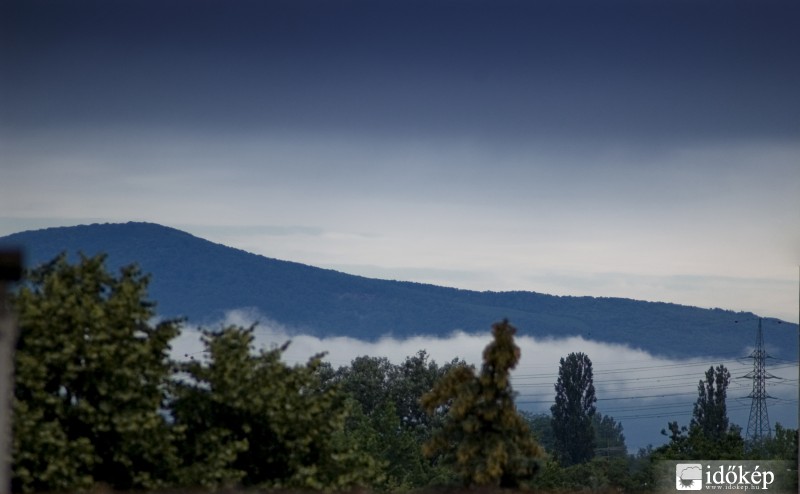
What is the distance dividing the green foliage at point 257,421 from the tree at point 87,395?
0.82 metres

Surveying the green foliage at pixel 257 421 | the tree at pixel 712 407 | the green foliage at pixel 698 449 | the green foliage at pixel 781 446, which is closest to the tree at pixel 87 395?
the green foliage at pixel 257 421

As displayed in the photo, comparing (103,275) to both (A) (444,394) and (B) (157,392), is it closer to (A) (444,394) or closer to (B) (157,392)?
(B) (157,392)

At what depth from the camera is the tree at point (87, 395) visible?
31.7 metres

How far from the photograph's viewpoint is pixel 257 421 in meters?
34.0

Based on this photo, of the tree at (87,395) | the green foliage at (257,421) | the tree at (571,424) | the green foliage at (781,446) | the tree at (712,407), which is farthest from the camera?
the tree at (571,424)

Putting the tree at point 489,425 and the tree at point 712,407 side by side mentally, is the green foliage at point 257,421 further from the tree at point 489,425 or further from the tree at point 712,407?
the tree at point 712,407

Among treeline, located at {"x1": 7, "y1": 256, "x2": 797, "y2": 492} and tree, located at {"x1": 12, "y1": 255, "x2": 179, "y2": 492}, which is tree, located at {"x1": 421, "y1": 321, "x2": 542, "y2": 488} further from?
tree, located at {"x1": 12, "y1": 255, "x2": 179, "y2": 492}

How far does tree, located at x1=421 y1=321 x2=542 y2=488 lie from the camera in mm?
32125

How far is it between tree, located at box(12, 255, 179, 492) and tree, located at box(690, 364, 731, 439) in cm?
12125

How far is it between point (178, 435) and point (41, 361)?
12.5 feet

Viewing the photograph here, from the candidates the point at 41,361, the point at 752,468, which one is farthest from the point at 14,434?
the point at 752,468

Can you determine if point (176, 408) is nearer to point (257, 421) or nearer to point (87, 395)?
point (257, 421)

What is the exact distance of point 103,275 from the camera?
35344mm

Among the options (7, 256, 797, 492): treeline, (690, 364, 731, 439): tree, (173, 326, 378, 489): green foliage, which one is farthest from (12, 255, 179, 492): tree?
(690, 364, 731, 439): tree
